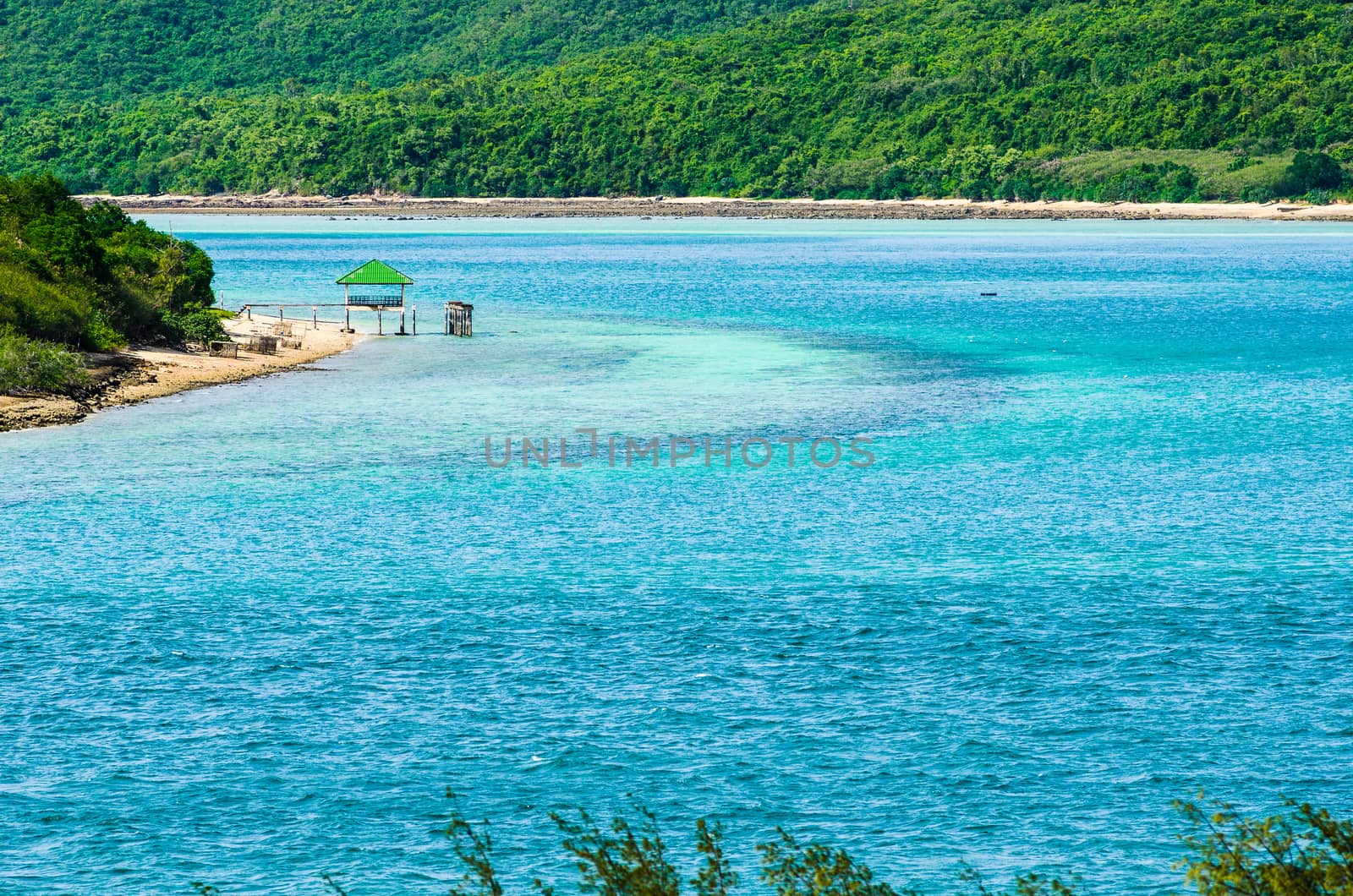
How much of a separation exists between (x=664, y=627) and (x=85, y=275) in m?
39.8

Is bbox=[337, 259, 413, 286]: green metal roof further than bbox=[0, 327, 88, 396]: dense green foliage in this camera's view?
Yes

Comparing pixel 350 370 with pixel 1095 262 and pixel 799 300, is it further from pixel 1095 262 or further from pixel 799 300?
pixel 1095 262

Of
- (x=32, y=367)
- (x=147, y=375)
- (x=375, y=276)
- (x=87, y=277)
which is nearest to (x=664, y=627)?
(x=32, y=367)

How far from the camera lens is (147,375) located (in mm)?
51938

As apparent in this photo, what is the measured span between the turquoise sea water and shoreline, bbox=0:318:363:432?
1.31 meters

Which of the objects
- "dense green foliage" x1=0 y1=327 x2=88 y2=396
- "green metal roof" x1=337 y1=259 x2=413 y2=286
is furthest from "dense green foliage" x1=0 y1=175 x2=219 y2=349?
"green metal roof" x1=337 y1=259 x2=413 y2=286

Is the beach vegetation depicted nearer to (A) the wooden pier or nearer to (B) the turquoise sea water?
(B) the turquoise sea water

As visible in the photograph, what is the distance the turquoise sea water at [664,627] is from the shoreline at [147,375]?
1314 millimetres

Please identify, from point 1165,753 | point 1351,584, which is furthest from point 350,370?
point 1165,753

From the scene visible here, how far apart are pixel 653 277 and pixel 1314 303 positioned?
147 feet

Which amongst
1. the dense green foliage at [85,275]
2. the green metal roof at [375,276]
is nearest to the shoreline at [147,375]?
the dense green foliage at [85,275]

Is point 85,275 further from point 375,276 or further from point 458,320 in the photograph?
point 458,320

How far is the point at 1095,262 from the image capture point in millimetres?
132625

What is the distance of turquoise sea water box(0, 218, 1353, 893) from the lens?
16.6 metres
